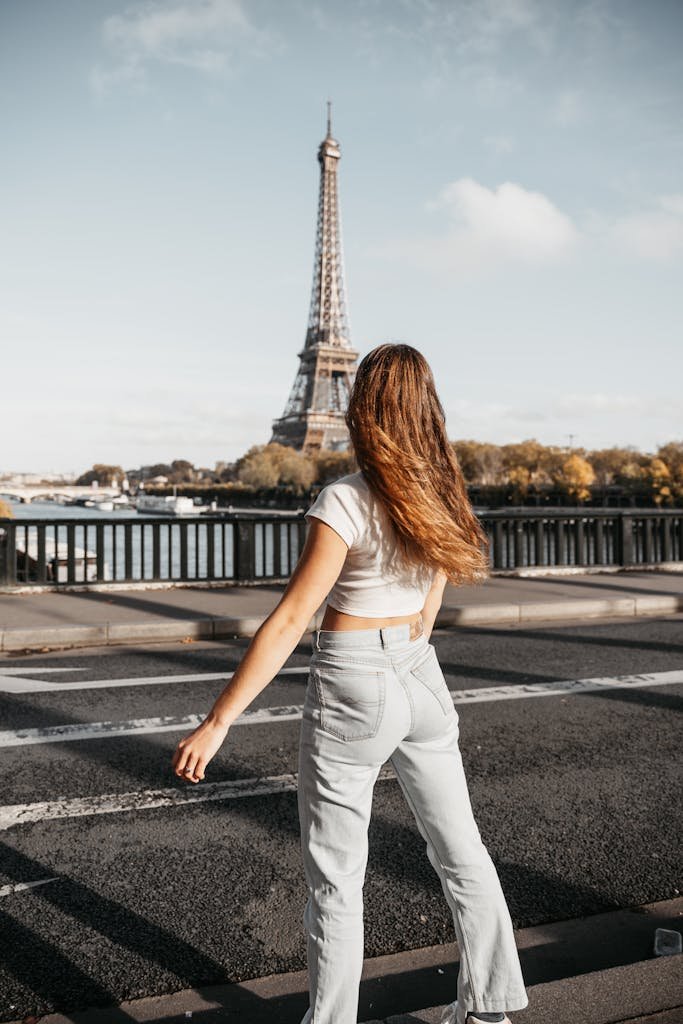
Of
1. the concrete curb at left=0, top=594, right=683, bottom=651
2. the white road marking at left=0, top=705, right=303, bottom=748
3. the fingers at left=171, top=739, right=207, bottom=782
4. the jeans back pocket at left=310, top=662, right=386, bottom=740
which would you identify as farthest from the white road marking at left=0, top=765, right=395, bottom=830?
the concrete curb at left=0, top=594, right=683, bottom=651

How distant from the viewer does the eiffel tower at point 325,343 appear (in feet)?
308

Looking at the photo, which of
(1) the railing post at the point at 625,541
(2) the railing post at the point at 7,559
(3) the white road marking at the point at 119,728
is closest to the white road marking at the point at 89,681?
(3) the white road marking at the point at 119,728

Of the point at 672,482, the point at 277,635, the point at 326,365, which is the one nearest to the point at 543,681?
the point at 277,635

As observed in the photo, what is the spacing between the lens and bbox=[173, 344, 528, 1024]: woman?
5.91ft

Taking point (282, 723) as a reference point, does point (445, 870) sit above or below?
above

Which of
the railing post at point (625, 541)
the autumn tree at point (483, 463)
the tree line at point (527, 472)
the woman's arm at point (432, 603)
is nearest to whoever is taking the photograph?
the woman's arm at point (432, 603)

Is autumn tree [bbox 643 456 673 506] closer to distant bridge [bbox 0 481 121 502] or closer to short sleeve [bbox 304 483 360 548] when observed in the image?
short sleeve [bbox 304 483 360 548]

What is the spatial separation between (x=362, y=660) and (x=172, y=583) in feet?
31.0

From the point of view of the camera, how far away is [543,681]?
20.4 ft

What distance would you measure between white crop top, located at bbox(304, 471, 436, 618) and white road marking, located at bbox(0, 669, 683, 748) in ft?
11.0

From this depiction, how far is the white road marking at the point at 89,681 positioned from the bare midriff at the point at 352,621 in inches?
176

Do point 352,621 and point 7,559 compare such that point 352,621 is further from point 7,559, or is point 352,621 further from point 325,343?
point 325,343

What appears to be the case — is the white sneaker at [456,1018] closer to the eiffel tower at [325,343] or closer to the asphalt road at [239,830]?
the asphalt road at [239,830]

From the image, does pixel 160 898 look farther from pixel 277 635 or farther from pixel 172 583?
pixel 172 583
